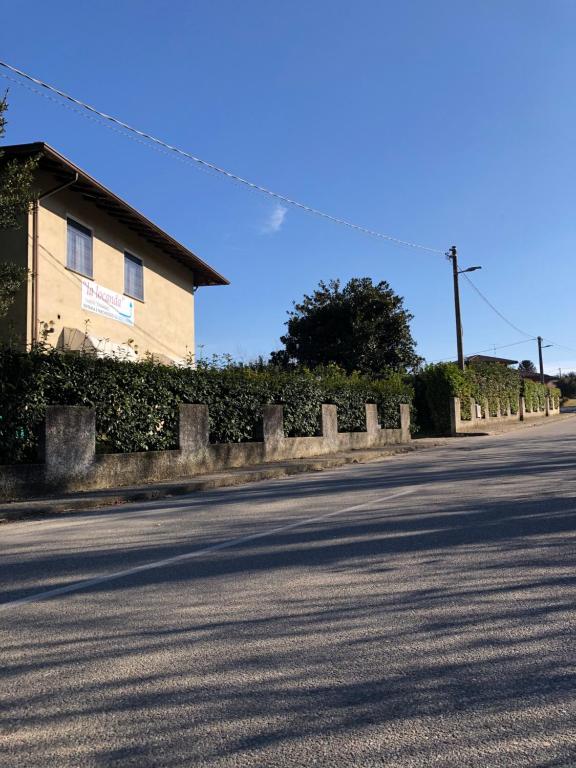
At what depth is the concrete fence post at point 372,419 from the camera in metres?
24.9

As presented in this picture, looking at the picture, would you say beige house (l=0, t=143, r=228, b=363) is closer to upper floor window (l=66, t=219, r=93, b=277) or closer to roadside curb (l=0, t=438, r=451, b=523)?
upper floor window (l=66, t=219, r=93, b=277)

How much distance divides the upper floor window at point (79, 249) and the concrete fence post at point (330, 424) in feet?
26.5

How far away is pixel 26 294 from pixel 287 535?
1120cm

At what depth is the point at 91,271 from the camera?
737 inches

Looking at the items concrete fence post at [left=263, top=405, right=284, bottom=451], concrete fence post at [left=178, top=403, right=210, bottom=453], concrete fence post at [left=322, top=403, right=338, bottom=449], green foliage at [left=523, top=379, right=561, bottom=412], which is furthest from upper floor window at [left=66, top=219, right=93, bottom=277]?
green foliage at [left=523, top=379, right=561, bottom=412]

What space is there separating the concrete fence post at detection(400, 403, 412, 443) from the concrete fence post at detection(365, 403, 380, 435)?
2.75 meters

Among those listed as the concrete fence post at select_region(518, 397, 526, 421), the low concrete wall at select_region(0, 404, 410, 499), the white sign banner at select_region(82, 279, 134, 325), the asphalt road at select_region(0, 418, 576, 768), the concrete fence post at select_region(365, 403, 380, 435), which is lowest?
the asphalt road at select_region(0, 418, 576, 768)

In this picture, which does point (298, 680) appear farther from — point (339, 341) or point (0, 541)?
point (339, 341)

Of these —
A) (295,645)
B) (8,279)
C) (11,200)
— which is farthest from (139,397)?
(295,645)

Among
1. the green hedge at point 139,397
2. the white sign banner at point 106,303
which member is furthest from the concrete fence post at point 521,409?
the white sign banner at point 106,303

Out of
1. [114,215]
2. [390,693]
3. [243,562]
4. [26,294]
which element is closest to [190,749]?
[390,693]

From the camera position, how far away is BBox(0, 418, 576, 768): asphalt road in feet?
9.04

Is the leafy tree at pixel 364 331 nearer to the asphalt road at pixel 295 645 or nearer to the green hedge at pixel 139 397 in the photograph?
the green hedge at pixel 139 397

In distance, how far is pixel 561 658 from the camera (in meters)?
3.55
